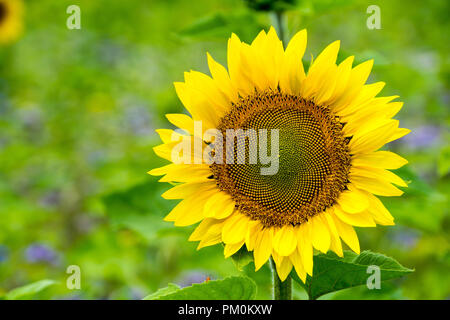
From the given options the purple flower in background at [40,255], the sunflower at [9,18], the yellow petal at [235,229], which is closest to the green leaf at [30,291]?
the yellow petal at [235,229]

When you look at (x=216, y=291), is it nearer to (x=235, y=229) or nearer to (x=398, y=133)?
(x=235, y=229)

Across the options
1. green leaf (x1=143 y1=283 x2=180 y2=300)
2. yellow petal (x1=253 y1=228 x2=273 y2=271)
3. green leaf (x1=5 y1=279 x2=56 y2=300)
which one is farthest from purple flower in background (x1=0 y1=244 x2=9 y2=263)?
yellow petal (x1=253 y1=228 x2=273 y2=271)

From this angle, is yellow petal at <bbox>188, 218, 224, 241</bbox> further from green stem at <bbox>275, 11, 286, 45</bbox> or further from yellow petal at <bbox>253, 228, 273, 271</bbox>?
green stem at <bbox>275, 11, 286, 45</bbox>

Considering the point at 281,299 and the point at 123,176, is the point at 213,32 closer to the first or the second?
the point at 281,299

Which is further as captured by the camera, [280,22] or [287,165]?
[280,22]

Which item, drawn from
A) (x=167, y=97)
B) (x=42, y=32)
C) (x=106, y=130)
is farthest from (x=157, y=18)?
(x=167, y=97)

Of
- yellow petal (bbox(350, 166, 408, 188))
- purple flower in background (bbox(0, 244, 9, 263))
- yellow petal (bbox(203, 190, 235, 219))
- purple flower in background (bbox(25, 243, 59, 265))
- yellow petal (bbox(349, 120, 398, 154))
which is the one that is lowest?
purple flower in background (bbox(25, 243, 59, 265))

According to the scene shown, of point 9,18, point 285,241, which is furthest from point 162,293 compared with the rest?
point 9,18
